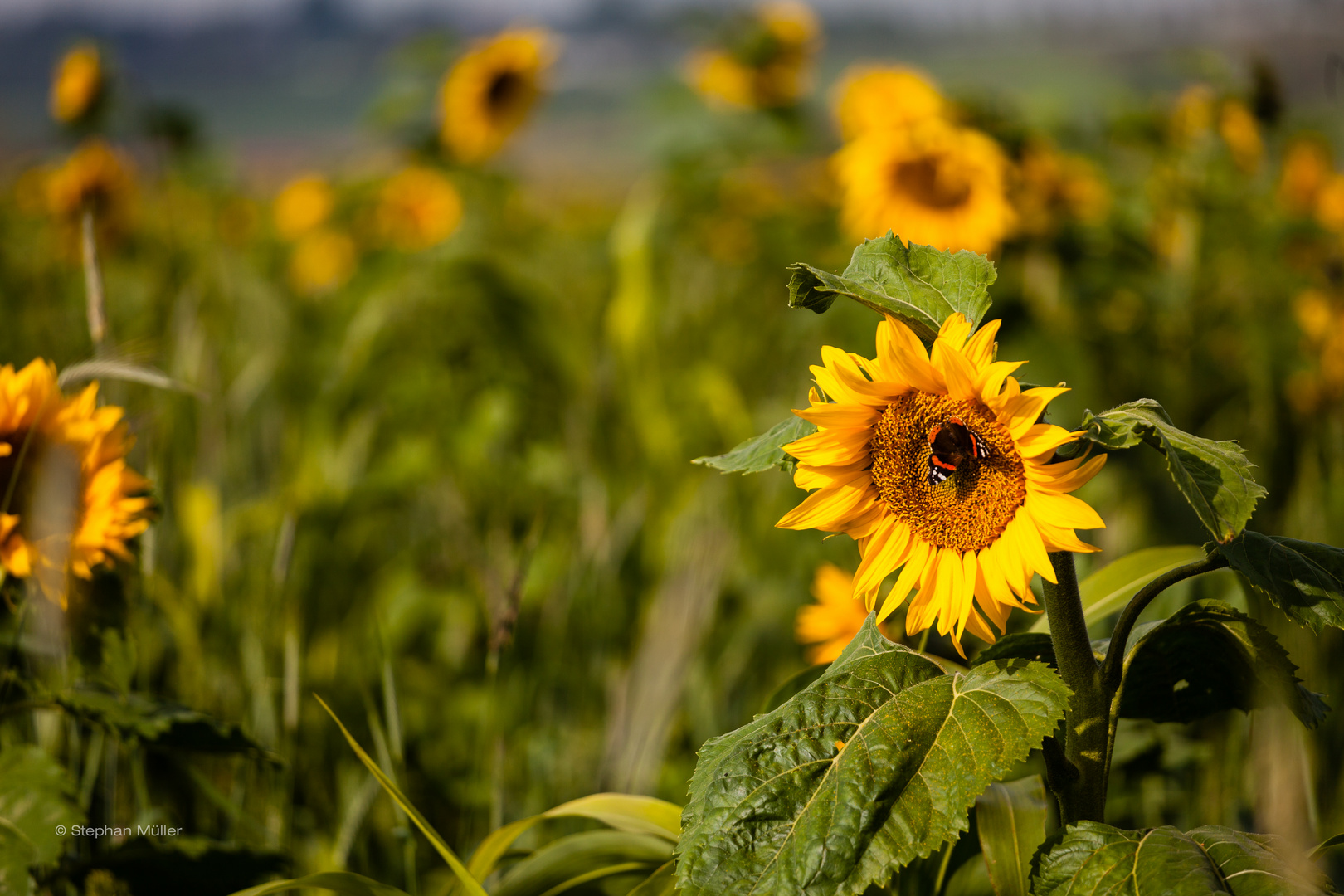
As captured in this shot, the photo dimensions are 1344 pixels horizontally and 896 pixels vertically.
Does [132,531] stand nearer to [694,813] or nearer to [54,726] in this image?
[54,726]

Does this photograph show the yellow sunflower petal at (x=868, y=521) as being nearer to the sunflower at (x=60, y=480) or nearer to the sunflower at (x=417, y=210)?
the sunflower at (x=60, y=480)

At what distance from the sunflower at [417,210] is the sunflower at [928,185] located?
1847mm

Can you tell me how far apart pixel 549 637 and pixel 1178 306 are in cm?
172

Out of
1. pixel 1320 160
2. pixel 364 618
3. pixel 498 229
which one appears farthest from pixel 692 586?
pixel 1320 160

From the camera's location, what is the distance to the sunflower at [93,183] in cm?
271

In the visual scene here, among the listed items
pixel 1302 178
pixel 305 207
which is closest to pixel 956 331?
pixel 1302 178

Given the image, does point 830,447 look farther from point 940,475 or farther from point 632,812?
point 632,812

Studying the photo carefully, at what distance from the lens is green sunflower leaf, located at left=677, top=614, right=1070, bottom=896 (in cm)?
61

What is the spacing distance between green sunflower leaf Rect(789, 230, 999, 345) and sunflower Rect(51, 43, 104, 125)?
2.32 metres

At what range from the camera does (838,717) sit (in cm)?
66

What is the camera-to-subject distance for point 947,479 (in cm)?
74

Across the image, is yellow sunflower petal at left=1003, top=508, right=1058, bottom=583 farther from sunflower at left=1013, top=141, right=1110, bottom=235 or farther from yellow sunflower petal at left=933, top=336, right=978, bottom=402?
sunflower at left=1013, top=141, right=1110, bottom=235

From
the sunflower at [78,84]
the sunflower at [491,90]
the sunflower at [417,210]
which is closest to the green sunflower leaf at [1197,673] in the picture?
the sunflower at [78,84]

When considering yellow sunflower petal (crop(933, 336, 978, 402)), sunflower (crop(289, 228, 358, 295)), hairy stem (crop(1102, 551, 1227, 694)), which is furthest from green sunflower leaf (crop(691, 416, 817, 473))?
sunflower (crop(289, 228, 358, 295))
